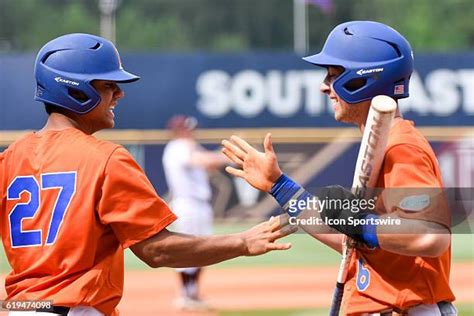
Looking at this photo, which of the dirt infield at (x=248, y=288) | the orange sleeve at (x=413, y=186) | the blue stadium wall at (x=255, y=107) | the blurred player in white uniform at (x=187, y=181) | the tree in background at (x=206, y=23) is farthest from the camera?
the tree in background at (x=206, y=23)

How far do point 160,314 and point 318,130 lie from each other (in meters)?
9.95

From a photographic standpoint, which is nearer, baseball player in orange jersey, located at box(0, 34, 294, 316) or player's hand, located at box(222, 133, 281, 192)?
baseball player in orange jersey, located at box(0, 34, 294, 316)

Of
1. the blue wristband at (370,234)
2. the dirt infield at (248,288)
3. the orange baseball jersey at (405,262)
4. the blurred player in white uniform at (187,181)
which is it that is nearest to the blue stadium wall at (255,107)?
the dirt infield at (248,288)

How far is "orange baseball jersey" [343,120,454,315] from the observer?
425cm

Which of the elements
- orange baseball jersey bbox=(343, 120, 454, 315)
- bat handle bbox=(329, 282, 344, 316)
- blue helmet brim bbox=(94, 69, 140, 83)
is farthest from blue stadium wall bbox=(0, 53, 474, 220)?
orange baseball jersey bbox=(343, 120, 454, 315)

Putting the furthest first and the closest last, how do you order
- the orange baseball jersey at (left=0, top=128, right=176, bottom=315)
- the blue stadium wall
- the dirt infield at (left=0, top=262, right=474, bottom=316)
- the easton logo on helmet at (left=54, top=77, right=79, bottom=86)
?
the blue stadium wall < the dirt infield at (left=0, top=262, right=474, bottom=316) < the easton logo on helmet at (left=54, top=77, right=79, bottom=86) < the orange baseball jersey at (left=0, top=128, right=176, bottom=315)

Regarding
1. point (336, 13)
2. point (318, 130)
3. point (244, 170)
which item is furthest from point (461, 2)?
point (244, 170)

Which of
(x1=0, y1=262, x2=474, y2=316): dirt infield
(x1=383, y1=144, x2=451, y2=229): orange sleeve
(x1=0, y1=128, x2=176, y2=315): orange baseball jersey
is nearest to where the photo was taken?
(x1=383, y1=144, x2=451, y2=229): orange sleeve

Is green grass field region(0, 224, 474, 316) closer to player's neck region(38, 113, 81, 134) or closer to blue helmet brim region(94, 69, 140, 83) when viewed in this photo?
player's neck region(38, 113, 81, 134)

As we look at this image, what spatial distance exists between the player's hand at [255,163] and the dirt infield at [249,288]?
6.68 metres

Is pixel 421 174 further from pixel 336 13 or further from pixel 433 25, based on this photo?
pixel 433 25

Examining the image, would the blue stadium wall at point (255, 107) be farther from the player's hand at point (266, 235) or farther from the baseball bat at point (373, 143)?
the baseball bat at point (373, 143)

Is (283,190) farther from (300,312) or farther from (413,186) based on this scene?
(300,312)

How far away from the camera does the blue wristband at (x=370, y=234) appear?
4.27 metres
